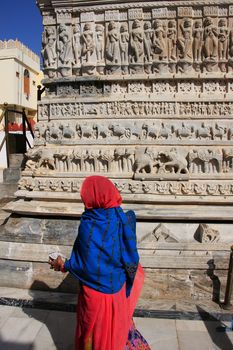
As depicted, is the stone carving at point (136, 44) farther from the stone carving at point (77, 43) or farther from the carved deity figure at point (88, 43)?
the stone carving at point (77, 43)

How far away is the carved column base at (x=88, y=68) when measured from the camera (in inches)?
195

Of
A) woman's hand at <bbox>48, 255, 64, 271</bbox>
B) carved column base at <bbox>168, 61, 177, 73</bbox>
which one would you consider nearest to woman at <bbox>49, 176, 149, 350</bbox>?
woman's hand at <bbox>48, 255, 64, 271</bbox>

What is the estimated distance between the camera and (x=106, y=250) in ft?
8.52

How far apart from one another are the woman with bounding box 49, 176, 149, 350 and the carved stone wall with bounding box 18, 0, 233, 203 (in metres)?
2.00

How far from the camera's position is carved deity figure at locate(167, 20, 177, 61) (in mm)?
4824

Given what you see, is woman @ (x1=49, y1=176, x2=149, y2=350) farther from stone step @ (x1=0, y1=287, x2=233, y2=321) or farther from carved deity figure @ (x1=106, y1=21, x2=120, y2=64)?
carved deity figure @ (x1=106, y1=21, x2=120, y2=64)

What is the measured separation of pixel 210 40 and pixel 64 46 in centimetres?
207

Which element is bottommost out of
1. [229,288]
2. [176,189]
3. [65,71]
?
[229,288]

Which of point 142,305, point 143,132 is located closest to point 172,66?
point 143,132

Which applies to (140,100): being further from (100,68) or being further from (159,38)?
(159,38)

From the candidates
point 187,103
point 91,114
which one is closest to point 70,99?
point 91,114

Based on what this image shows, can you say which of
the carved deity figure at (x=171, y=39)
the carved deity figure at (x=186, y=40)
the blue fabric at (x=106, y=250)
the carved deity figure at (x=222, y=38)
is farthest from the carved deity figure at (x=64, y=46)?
the blue fabric at (x=106, y=250)

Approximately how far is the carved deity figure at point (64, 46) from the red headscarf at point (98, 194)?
303cm

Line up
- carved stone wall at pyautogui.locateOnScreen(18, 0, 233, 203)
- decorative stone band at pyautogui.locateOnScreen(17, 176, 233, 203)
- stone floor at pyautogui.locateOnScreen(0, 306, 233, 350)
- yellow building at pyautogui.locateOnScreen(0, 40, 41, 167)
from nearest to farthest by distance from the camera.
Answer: stone floor at pyautogui.locateOnScreen(0, 306, 233, 350), decorative stone band at pyautogui.locateOnScreen(17, 176, 233, 203), carved stone wall at pyautogui.locateOnScreen(18, 0, 233, 203), yellow building at pyautogui.locateOnScreen(0, 40, 41, 167)
